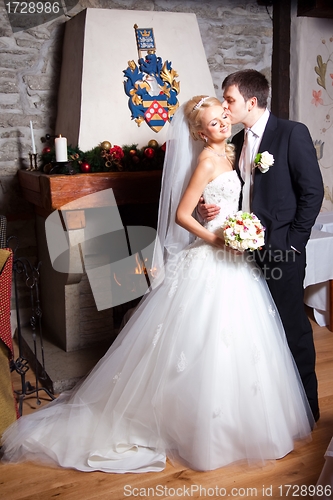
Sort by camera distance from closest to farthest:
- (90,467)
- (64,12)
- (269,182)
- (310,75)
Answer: (90,467)
(269,182)
(64,12)
(310,75)

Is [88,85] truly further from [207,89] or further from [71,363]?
[71,363]

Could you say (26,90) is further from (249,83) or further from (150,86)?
(249,83)

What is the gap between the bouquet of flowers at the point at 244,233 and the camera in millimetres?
2447

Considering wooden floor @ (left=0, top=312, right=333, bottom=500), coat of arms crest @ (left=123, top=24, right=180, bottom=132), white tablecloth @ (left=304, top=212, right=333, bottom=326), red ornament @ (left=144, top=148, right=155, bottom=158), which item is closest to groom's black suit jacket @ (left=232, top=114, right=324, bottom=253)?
wooden floor @ (left=0, top=312, right=333, bottom=500)

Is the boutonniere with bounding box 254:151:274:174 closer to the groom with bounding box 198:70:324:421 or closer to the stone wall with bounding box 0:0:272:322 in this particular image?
the groom with bounding box 198:70:324:421

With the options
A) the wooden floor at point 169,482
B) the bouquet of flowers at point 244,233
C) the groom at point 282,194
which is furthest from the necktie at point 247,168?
the wooden floor at point 169,482

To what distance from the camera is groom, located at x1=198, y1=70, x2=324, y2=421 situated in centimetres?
259

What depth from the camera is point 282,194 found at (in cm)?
262

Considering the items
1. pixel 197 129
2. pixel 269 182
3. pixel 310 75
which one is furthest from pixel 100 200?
pixel 310 75

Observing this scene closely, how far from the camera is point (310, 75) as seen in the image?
4754 mm

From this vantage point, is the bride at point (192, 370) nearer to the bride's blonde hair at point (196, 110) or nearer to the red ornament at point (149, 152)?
the bride's blonde hair at point (196, 110)

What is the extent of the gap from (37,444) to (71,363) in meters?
1.01

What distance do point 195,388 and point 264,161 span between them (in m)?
1.15

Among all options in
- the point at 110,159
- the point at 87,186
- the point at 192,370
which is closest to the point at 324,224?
the point at 110,159
